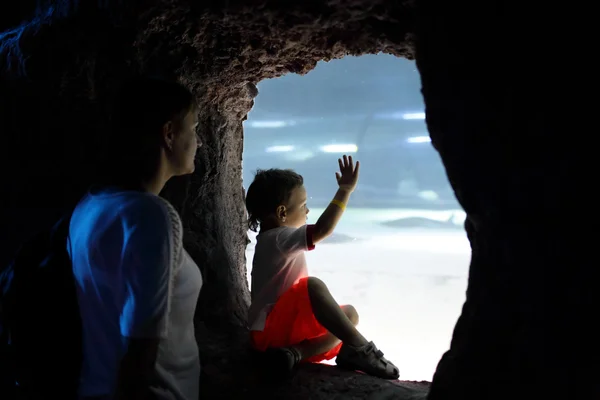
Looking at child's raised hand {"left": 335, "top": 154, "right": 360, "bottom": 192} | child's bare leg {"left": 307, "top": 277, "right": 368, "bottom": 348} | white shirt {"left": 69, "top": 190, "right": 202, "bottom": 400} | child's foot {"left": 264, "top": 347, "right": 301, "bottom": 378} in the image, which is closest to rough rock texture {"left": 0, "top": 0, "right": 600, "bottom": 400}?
child's foot {"left": 264, "top": 347, "right": 301, "bottom": 378}

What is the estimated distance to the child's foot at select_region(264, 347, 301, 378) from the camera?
78.1 inches

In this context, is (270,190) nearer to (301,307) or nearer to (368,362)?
(301,307)

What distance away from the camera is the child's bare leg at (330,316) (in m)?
2.08

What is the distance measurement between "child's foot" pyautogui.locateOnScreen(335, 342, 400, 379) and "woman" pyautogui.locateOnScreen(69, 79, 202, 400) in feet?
3.35

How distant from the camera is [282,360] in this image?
200cm

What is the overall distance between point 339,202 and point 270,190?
0.41 meters

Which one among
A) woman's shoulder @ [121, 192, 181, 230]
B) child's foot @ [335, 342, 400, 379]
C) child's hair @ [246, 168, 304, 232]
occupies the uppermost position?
child's hair @ [246, 168, 304, 232]

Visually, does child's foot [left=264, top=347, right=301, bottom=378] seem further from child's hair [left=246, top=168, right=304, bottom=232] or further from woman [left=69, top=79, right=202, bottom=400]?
woman [left=69, top=79, right=202, bottom=400]

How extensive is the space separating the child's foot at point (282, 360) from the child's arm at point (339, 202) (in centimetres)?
51

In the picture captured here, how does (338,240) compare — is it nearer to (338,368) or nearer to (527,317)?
(338,368)

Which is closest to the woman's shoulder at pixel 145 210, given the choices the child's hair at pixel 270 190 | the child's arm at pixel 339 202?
the child's arm at pixel 339 202

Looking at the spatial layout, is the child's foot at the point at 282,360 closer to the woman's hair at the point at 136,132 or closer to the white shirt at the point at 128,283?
the white shirt at the point at 128,283

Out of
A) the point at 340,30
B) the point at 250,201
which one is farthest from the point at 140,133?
the point at 250,201

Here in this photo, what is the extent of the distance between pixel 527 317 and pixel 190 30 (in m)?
1.62
